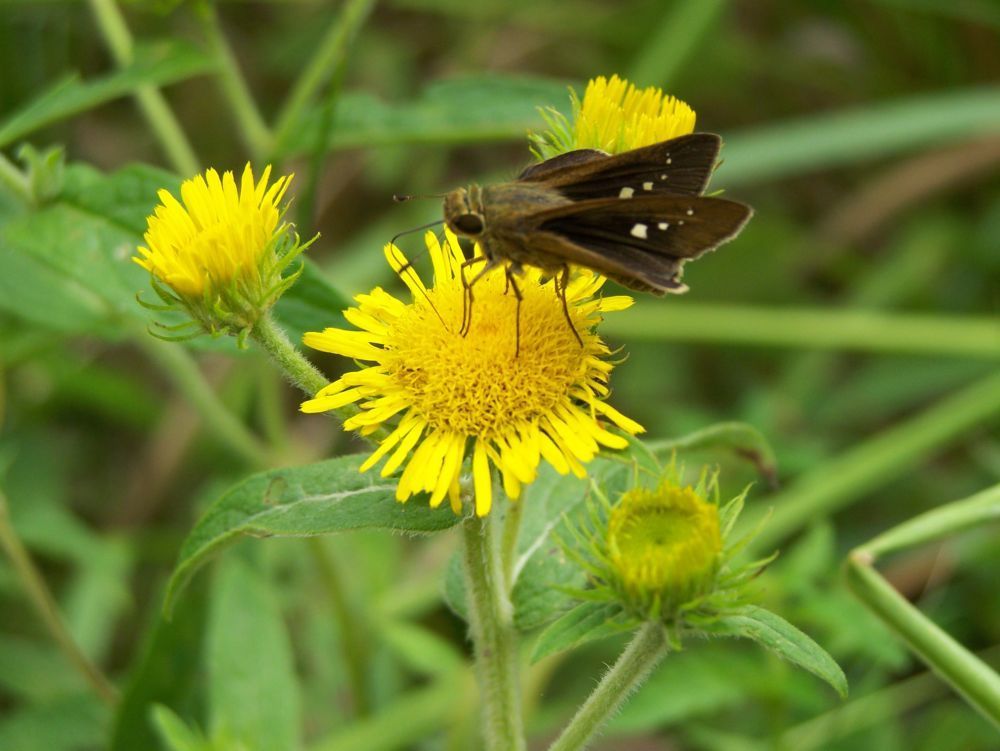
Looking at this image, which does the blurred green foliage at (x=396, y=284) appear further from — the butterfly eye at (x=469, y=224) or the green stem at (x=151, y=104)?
the butterfly eye at (x=469, y=224)

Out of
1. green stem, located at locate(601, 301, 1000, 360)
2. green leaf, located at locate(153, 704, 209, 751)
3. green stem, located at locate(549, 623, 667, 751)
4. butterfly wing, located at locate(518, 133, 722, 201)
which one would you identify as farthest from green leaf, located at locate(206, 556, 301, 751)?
green stem, located at locate(601, 301, 1000, 360)

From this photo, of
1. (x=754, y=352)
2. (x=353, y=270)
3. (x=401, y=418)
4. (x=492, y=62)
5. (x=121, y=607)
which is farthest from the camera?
(x=492, y=62)

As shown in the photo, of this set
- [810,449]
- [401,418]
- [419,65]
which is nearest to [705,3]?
[419,65]

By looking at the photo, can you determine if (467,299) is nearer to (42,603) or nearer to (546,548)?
(546,548)

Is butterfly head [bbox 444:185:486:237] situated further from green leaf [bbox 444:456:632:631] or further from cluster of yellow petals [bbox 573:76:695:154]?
green leaf [bbox 444:456:632:631]

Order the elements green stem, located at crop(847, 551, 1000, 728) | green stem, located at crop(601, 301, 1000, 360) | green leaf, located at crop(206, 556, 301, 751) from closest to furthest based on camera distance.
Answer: green stem, located at crop(847, 551, 1000, 728) < green leaf, located at crop(206, 556, 301, 751) < green stem, located at crop(601, 301, 1000, 360)

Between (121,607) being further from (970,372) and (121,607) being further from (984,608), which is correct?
(970,372)

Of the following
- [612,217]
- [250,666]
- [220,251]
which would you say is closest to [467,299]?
[612,217]
